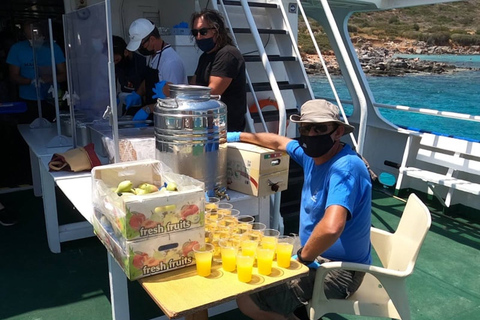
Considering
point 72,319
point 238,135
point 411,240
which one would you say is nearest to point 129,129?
point 238,135

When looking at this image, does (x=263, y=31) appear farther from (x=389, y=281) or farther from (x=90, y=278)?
(x=389, y=281)

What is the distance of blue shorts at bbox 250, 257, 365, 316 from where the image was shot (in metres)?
2.14

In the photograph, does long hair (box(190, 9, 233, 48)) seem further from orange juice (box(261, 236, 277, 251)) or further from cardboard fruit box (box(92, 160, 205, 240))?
orange juice (box(261, 236, 277, 251))

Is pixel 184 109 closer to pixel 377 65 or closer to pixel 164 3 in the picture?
pixel 164 3

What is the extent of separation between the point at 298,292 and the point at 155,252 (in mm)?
816

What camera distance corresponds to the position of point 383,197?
5480 millimetres

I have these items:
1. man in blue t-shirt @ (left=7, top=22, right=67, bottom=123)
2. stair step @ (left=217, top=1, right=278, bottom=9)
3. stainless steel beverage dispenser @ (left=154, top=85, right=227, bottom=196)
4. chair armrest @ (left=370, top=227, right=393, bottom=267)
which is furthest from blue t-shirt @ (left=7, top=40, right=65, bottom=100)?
chair armrest @ (left=370, top=227, right=393, bottom=267)

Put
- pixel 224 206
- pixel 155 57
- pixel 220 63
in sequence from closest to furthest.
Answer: pixel 224 206
pixel 220 63
pixel 155 57

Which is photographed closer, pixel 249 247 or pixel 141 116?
pixel 249 247

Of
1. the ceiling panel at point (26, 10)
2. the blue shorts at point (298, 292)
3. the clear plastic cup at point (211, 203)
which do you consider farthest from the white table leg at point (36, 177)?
the blue shorts at point (298, 292)

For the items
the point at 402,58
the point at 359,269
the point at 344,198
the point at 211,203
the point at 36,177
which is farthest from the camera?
the point at 402,58

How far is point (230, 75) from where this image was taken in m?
3.11

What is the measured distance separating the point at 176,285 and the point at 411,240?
4.10ft

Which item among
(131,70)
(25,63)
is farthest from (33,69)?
(131,70)
